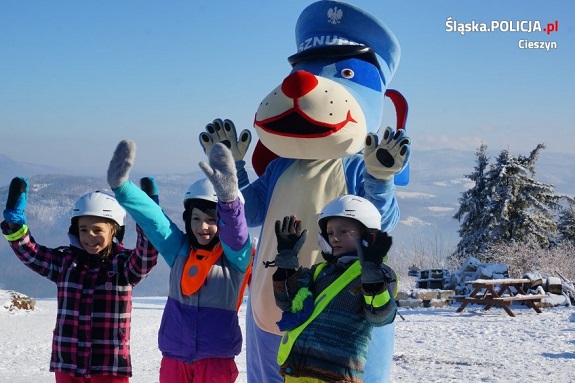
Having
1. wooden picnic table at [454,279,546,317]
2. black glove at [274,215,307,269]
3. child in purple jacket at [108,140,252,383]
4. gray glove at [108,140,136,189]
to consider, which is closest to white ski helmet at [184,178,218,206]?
child in purple jacket at [108,140,252,383]

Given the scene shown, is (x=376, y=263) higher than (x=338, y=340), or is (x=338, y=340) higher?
(x=376, y=263)

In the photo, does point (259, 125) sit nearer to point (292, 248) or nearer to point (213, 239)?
point (213, 239)

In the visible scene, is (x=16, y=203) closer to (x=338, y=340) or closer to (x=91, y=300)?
(x=91, y=300)

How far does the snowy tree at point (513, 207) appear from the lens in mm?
22422

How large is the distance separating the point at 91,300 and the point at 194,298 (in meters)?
0.58

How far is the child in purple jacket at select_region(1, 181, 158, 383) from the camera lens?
3.80 meters

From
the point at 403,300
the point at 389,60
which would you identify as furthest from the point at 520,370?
the point at 403,300

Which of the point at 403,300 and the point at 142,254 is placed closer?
the point at 142,254

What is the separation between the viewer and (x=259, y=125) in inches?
153

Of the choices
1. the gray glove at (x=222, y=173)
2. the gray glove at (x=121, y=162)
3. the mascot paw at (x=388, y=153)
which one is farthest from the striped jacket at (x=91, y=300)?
the mascot paw at (x=388, y=153)

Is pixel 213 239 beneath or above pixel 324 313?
above

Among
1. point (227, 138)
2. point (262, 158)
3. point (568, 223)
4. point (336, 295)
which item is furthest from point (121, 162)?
point (568, 223)

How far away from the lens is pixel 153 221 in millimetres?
3730

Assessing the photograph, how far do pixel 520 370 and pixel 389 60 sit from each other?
498cm
